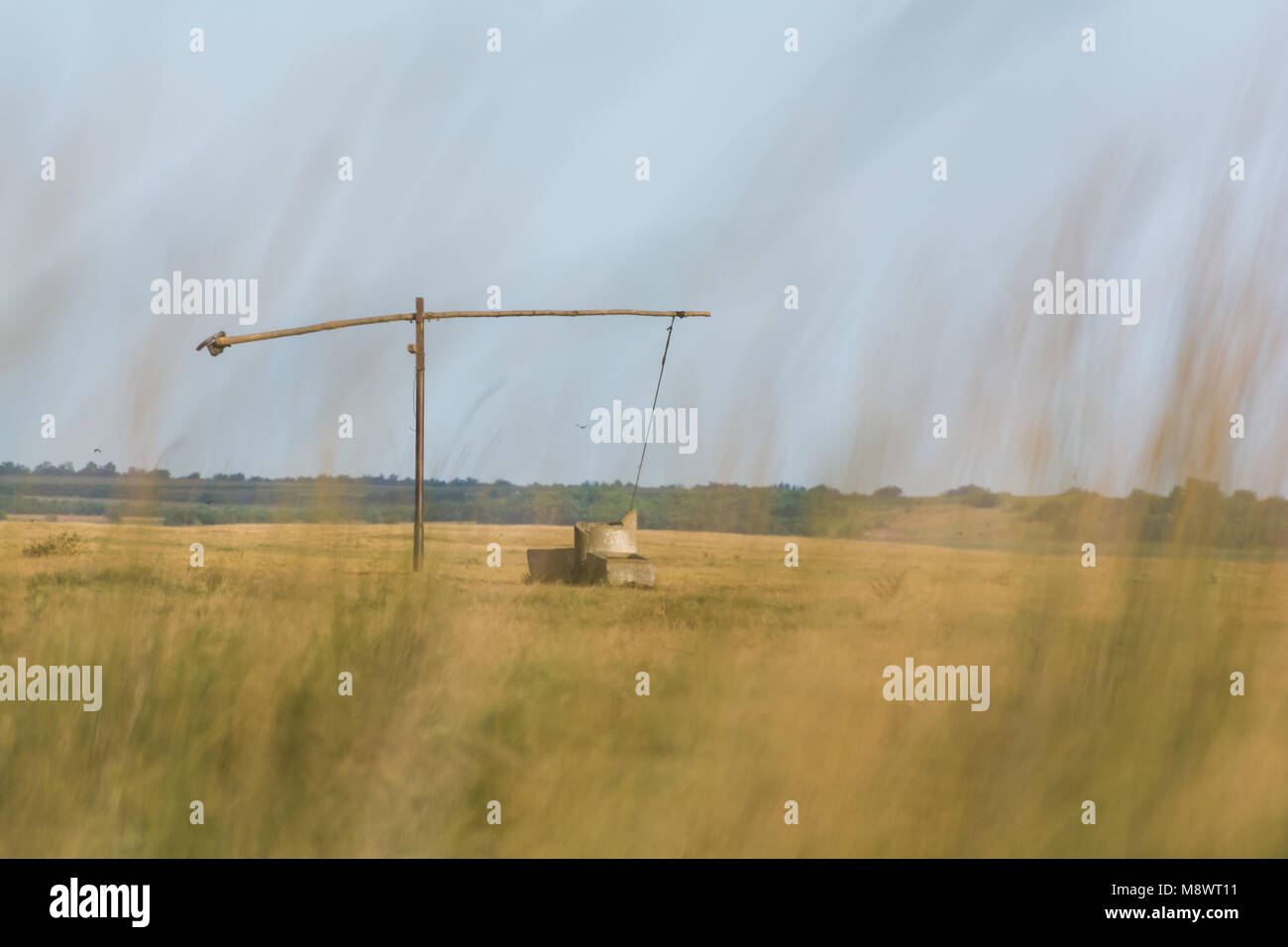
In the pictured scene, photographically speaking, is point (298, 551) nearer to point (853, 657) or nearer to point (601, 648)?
point (601, 648)

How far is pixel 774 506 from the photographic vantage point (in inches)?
185

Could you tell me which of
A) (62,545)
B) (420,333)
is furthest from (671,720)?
(420,333)

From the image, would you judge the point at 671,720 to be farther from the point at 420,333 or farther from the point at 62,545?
the point at 420,333

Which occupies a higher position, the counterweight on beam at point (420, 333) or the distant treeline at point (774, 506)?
the counterweight on beam at point (420, 333)

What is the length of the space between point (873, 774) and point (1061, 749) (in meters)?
0.58

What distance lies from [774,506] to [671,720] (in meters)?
1.61

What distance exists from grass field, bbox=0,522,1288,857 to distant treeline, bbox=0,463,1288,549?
0.10 metres

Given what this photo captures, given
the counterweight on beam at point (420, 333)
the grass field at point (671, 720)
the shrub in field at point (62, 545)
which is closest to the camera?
the grass field at point (671, 720)

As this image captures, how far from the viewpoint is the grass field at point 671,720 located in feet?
9.38

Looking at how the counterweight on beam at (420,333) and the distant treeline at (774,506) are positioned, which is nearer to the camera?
the distant treeline at (774,506)

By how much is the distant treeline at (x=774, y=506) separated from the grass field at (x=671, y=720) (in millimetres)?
101

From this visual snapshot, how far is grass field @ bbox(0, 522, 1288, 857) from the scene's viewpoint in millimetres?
2859

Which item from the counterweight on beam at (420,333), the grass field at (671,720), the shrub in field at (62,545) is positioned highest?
the counterweight on beam at (420,333)

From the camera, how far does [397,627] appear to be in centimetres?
358
